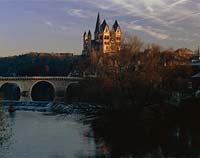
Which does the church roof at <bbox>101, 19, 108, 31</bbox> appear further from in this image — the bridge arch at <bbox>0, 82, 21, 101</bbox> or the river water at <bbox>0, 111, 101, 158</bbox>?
the river water at <bbox>0, 111, 101, 158</bbox>

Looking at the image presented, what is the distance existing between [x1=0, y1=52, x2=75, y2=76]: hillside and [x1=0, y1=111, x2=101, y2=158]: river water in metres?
57.9

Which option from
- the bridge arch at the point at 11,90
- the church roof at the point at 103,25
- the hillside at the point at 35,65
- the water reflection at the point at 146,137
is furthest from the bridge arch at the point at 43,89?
the water reflection at the point at 146,137

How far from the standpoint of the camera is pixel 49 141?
24922 millimetres

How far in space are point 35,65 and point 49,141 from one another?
7838 cm

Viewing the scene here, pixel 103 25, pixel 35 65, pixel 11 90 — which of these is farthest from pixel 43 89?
pixel 103 25

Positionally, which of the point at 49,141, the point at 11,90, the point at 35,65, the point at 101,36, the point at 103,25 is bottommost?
the point at 49,141

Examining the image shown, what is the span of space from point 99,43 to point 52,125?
67.1 meters

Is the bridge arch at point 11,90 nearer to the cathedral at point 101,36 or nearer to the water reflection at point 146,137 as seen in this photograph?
the cathedral at point 101,36

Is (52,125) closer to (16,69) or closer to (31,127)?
(31,127)

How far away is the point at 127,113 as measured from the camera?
31.7 m

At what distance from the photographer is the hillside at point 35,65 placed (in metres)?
93.3

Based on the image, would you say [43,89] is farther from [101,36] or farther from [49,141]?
[49,141]

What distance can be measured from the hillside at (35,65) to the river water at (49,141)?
57.9 m

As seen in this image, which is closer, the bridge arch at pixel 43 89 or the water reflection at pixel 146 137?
the water reflection at pixel 146 137
